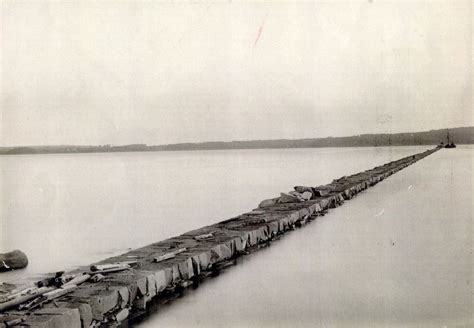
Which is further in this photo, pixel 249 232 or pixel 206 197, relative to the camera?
pixel 206 197

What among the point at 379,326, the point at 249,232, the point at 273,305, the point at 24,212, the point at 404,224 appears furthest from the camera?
the point at 24,212

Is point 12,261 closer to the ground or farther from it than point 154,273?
closer to the ground

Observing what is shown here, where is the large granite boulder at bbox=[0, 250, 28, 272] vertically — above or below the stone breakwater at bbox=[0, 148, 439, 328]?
below

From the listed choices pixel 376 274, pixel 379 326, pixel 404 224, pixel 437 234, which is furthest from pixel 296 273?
pixel 404 224

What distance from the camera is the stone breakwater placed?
3.32 meters

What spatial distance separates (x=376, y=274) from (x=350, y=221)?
11.3 feet

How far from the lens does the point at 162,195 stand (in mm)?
16234

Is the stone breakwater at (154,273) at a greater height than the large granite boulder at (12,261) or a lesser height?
greater

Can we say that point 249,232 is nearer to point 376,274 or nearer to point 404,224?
point 376,274

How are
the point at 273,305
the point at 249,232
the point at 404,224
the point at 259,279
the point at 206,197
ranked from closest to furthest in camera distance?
the point at 273,305 → the point at 259,279 → the point at 249,232 → the point at 404,224 → the point at 206,197

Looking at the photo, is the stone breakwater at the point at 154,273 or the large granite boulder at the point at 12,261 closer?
the stone breakwater at the point at 154,273

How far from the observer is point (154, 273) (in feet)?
14.0

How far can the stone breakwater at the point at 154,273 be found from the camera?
3.32 meters

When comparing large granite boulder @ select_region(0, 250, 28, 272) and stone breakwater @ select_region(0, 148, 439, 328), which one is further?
large granite boulder @ select_region(0, 250, 28, 272)
